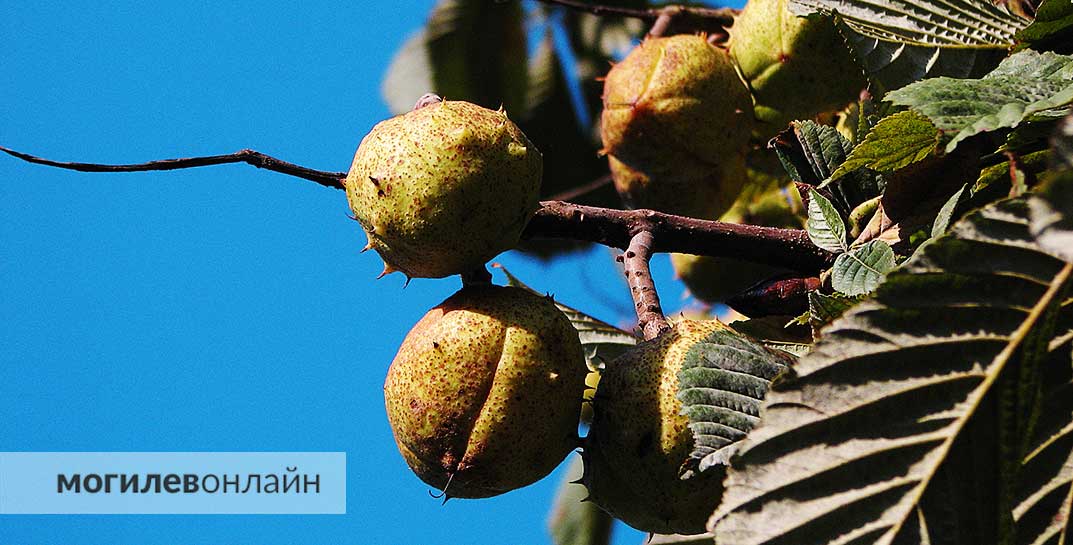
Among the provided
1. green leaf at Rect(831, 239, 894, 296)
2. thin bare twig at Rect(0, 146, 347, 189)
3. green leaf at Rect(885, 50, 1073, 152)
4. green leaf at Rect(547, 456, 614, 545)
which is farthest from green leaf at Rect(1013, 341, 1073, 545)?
green leaf at Rect(547, 456, 614, 545)

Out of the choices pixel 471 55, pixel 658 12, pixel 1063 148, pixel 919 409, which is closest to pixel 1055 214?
pixel 1063 148

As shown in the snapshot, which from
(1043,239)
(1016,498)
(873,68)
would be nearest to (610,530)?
(873,68)

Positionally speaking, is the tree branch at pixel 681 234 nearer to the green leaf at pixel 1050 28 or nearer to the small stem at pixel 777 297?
the small stem at pixel 777 297

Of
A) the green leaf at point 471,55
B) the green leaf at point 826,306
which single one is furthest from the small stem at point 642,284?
the green leaf at point 471,55

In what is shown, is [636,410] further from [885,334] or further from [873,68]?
[873,68]

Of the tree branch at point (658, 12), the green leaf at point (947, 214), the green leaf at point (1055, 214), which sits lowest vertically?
the green leaf at point (1055, 214)

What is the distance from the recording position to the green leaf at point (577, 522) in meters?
4.07

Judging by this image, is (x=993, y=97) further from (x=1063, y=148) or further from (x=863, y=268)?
(x=1063, y=148)

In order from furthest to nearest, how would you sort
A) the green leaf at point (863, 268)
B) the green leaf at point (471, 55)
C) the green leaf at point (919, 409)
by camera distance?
the green leaf at point (471, 55) → the green leaf at point (863, 268) → the green leaf at point (919, 409)

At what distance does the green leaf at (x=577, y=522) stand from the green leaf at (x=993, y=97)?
2.60 meters

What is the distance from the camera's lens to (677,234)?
2.06m

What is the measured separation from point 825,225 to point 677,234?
261 millimetres

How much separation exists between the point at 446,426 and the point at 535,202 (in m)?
0.39

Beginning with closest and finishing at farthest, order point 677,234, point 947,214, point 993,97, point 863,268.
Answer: point 993,97 → point 947,214 → point 863,268 → point 677,234
